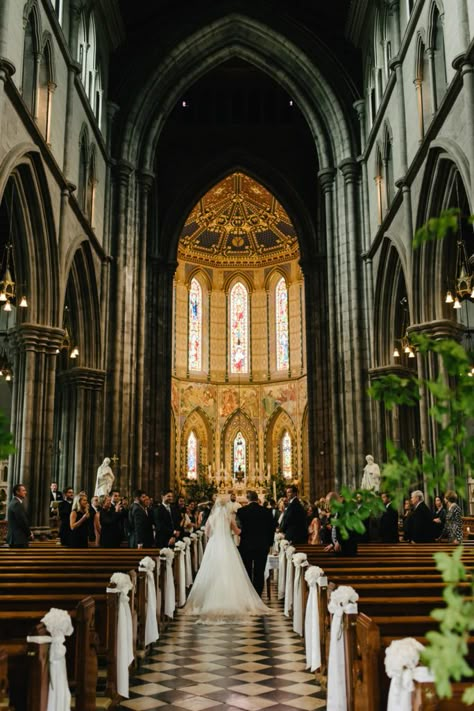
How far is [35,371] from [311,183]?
1899 cm

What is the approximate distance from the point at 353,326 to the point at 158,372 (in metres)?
11.5

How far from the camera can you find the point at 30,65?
14727 millimetres

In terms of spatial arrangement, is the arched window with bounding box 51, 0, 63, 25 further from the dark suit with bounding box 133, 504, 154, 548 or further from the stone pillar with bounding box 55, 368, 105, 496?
the dark suit with bounding box 133, 504, 154, 548

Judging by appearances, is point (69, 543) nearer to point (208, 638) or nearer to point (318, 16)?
point (208, 638)

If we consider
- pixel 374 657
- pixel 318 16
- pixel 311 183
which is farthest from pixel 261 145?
pixel 374 657

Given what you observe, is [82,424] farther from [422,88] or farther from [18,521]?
[422,88]

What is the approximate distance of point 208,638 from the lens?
912 centimetres

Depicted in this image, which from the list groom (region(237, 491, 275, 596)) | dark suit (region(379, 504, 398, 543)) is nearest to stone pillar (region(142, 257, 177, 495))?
groom (region(237, 491, 275, 596))

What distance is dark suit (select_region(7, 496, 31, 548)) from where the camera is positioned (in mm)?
10622

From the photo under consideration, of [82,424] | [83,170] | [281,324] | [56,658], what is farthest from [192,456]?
[56,658]

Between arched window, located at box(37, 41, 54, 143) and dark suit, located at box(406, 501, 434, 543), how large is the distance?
10.6m

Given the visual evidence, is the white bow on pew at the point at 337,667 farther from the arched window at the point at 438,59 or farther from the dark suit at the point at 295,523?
the arched window at the point at 438,59

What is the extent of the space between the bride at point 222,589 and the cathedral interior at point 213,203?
4459 millimetres

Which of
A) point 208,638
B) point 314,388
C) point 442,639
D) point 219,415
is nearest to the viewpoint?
point 442,639
